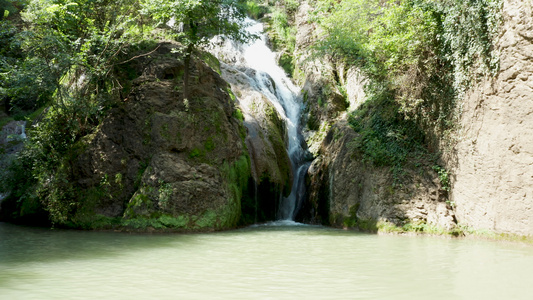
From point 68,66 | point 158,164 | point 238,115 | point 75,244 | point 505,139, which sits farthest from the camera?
point 238,115

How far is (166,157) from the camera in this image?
13531 mm

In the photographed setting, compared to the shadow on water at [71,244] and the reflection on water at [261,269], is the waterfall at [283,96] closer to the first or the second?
the shadow on water at [71,244]

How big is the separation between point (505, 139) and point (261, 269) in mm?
7520

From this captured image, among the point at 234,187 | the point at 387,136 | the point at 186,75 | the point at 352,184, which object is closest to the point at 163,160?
the point at 234,187

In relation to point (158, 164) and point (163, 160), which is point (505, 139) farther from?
point (158, 164)

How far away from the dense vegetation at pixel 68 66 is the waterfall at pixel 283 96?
3.44 metres

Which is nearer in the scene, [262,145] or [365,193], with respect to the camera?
[365,193]

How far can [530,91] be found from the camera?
977 cm

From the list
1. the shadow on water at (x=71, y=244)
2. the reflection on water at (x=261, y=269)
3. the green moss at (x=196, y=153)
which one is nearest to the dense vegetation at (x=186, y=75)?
the shadow on water at (x=71, y=244)

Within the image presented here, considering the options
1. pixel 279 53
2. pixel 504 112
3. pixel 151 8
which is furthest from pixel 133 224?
pixel 279 53

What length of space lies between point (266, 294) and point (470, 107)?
930 cm

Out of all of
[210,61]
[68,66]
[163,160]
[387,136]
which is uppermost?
[210,61]

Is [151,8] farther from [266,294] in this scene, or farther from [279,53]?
[279,53]

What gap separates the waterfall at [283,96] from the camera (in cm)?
1783
